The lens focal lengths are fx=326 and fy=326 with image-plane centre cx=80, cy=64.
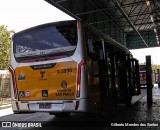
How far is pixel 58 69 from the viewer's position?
27.0 feet

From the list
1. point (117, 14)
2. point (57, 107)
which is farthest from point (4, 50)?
point (57, 107)

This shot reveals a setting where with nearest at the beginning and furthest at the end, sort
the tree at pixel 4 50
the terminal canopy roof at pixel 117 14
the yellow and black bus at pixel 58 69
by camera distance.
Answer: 1. the yellow and black bus at pixel 58 69
2. the terminal canopy roof at pixel 117 14
3. the tree at pixel 4 50

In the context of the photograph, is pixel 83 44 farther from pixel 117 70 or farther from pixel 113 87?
pixel 117 70

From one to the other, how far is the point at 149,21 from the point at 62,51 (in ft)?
107

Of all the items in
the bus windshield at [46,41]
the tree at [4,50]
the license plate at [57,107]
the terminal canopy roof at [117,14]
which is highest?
the terminal canopy roof at [117,14]

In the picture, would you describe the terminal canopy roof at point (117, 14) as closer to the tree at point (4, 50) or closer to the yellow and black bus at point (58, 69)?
the tree at point (4, 50)

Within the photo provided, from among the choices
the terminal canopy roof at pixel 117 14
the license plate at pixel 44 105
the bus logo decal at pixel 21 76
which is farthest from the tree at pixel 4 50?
the license plate at pixel 44 105

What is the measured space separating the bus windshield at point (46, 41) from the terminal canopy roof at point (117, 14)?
496 inches

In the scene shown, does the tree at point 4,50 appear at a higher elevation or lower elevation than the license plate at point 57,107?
higher

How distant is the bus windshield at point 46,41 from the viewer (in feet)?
27.4

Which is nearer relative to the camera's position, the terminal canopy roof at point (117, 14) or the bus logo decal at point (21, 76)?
the bus logo decal at point (21, 76)

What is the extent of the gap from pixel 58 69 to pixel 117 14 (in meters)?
25.7

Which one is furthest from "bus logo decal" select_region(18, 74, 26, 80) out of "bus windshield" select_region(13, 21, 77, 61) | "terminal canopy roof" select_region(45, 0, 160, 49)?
"terminal canopy roof" select_region(45, 0, 160, 49)

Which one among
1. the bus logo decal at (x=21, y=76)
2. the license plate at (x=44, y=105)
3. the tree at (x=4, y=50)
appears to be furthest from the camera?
the tree at (x=4, y=50)
